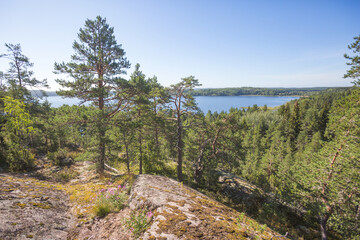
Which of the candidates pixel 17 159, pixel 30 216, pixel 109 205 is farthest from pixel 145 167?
pixel 30 216

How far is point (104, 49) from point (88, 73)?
1.93 metres

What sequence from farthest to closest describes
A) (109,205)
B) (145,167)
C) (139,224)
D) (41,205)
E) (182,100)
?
1. (145,167)
2. (182,100)
3. (109,205)
4. (41,205)
5. (139,224)

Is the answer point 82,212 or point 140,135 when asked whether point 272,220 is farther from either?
point 82,212

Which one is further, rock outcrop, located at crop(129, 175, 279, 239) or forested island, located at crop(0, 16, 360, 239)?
forested island, located at crop(0, 16, 360, 239)

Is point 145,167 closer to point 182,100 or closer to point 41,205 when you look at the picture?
point 182,100

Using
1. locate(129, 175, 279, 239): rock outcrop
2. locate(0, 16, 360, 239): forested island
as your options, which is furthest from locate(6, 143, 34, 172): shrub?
locate(129, 175, 279, 239): rock outcrop

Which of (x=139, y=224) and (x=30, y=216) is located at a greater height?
(x=30, y=216)

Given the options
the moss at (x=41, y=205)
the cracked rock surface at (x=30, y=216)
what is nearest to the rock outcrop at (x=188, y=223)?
the cracked rock surface at (x=30, y=216)

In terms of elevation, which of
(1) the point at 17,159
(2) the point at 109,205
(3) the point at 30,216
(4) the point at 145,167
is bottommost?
(4) the point at 145,167

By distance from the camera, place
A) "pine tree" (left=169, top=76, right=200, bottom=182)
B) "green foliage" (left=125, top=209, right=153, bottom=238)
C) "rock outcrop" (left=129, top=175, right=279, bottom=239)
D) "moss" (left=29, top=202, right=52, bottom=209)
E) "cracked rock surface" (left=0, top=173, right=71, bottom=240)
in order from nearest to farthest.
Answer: "cracked rock surface" (left=0, top=173, right=71, bottom=240) → "rock outcrop" (left=129, top=175, right=279, bottom=239) → "green foliage" (left=125, top=209, right=153, bottom=238) → "moss" (left=29, top=202, right=52, bottom=209) → "pine tree" (left=169, top=76, right=200, bottom=182)

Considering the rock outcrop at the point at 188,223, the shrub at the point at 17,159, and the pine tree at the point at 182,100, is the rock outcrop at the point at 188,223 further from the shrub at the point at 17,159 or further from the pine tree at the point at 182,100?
the shrub at the point at 17,159

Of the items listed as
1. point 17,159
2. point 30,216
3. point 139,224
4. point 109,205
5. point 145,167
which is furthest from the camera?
point 145,167

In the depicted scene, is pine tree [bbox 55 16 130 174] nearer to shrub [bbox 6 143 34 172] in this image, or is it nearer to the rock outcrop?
shrub [bbox 6 143 34 172]

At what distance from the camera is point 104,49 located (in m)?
9.50
